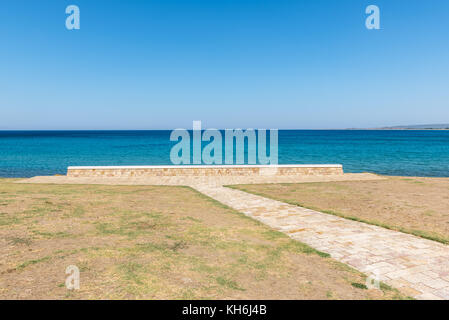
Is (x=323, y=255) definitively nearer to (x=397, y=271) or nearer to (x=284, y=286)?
(x=397, y=271)

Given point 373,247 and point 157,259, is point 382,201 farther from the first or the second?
point 157,259

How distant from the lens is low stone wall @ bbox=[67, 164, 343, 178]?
19797 mm

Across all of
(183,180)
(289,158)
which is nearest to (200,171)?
(183,180)

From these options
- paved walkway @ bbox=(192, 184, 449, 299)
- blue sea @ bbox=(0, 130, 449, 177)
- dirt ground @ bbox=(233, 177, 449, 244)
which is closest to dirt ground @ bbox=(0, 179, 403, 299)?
paved walkway @ bbox=(192, 184, 449, 299)

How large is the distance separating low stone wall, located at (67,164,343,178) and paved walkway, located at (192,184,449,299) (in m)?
9.90

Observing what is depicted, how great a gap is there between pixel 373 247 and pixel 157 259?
16.9 ft

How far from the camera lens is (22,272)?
462cm

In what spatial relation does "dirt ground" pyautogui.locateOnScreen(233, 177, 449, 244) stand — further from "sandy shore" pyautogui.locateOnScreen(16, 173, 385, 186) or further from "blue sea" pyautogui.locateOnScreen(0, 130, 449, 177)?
"blue sea" pyautogui.locateOnScreen(0, 130, 449, 177)

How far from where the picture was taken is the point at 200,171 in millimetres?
20141

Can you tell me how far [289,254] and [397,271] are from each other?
2.09 metres

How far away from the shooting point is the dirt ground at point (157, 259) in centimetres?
428

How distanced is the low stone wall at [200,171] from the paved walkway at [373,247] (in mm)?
9903
